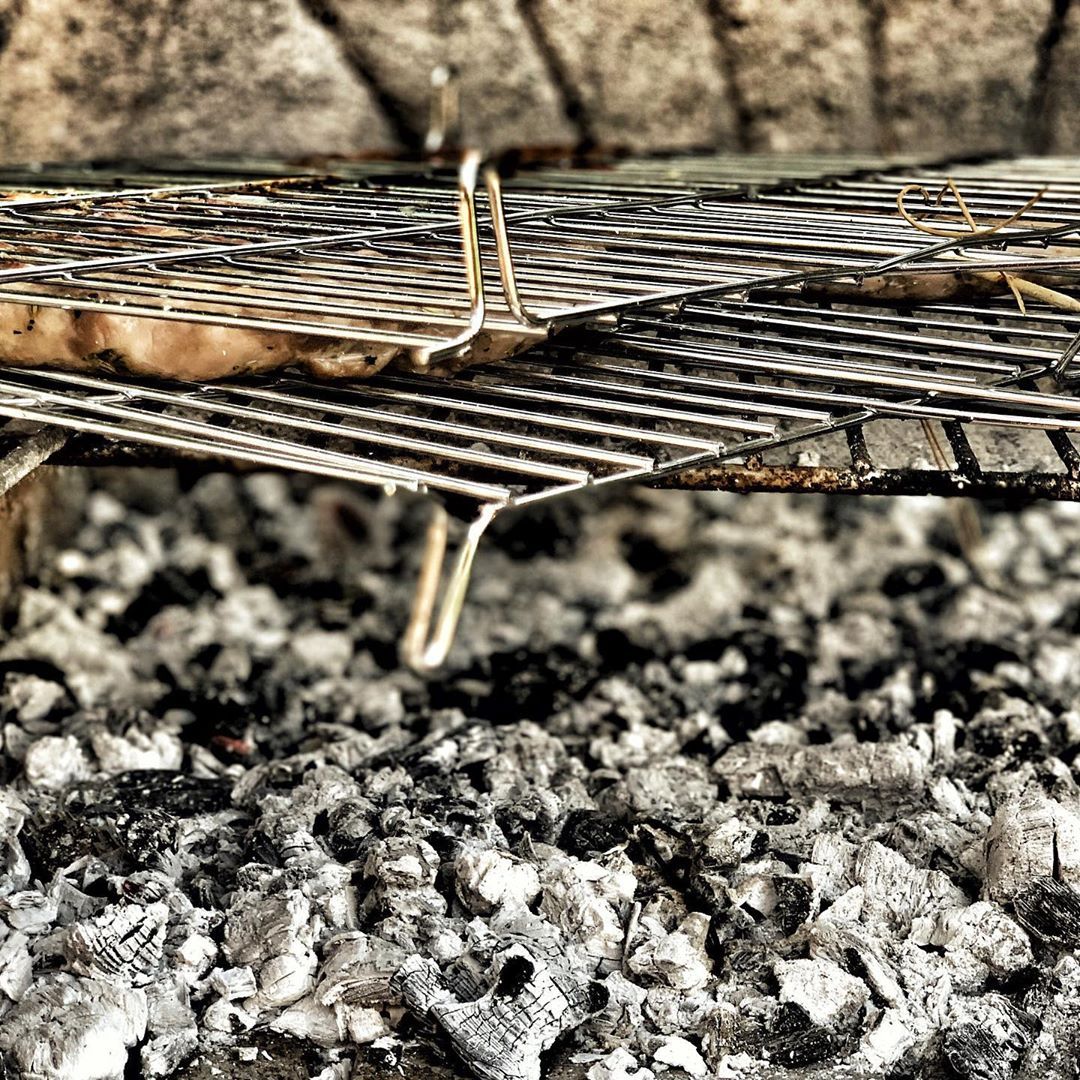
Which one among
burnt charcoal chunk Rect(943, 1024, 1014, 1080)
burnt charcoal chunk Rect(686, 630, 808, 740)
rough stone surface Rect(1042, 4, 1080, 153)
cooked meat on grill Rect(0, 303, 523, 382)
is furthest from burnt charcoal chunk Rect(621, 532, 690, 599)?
rough stone surface Rect(1042, 4, 1080, 153)

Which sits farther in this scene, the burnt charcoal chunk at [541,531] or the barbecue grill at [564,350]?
the burnt charcoal chunk at [541,531]

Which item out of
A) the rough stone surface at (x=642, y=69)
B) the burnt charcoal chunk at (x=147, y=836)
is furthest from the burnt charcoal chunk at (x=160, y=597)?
the rough stone surface at (x=642, y=69)

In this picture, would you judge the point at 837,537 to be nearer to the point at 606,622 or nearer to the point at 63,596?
the point at 606,622

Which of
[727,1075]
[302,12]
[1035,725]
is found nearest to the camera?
[727,1075]

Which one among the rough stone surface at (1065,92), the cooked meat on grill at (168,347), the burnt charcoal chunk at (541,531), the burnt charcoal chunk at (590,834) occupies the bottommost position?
the burnt charcoal chunk at (541,531)

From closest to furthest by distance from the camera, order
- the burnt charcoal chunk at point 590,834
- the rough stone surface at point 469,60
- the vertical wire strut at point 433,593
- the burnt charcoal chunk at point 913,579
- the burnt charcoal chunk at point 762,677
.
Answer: the vertical wire strut at point 433,593 → the burnt charcoal chunk at point 590,834 → the burnt charcoal chunk at point 762,677 → the burnt charcoal chunk at point 913,579 → the rough stone surface at point 469,60

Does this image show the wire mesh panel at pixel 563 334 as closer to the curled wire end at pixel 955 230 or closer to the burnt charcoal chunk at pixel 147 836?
the curled wire end at pixel 955 230

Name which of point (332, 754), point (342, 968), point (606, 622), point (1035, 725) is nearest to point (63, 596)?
point (332, 754)
